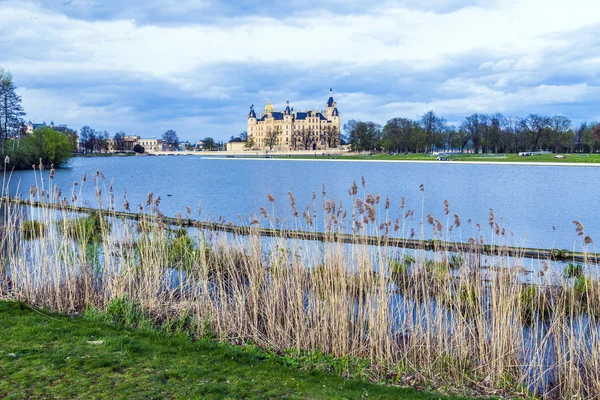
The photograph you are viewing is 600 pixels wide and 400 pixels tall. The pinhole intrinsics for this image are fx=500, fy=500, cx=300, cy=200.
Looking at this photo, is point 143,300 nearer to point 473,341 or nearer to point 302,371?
point 302,371

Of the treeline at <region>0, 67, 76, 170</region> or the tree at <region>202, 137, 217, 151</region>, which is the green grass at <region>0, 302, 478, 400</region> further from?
the tree at <region>202, 137, 217, 151</region>

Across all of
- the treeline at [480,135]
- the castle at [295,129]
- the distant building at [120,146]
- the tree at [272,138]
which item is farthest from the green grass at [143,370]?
the distant building at [120,146]

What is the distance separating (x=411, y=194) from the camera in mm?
25375

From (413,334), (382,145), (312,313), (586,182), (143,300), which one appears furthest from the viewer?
(382,145)

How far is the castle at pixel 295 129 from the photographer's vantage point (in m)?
118

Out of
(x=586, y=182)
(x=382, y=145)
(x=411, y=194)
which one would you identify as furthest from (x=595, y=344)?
(x=382, y=145)

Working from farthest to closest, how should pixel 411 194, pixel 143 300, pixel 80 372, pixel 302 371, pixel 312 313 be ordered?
pixel 411 194, pixel 143 300, pixel 312 313, pixel 302 371, pixel 80 372

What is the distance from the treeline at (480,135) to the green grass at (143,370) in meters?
73.2

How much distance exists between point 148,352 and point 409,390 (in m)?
2.40

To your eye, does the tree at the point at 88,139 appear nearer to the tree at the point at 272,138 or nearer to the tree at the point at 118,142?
the tree at the point at 118,142

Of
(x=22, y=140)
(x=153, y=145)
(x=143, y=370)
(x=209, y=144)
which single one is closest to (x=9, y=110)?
(x=22, y=140)

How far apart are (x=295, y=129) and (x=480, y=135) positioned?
5299 cm

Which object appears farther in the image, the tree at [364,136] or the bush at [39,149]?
the tree at [364,136]

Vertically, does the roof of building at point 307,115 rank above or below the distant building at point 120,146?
above
